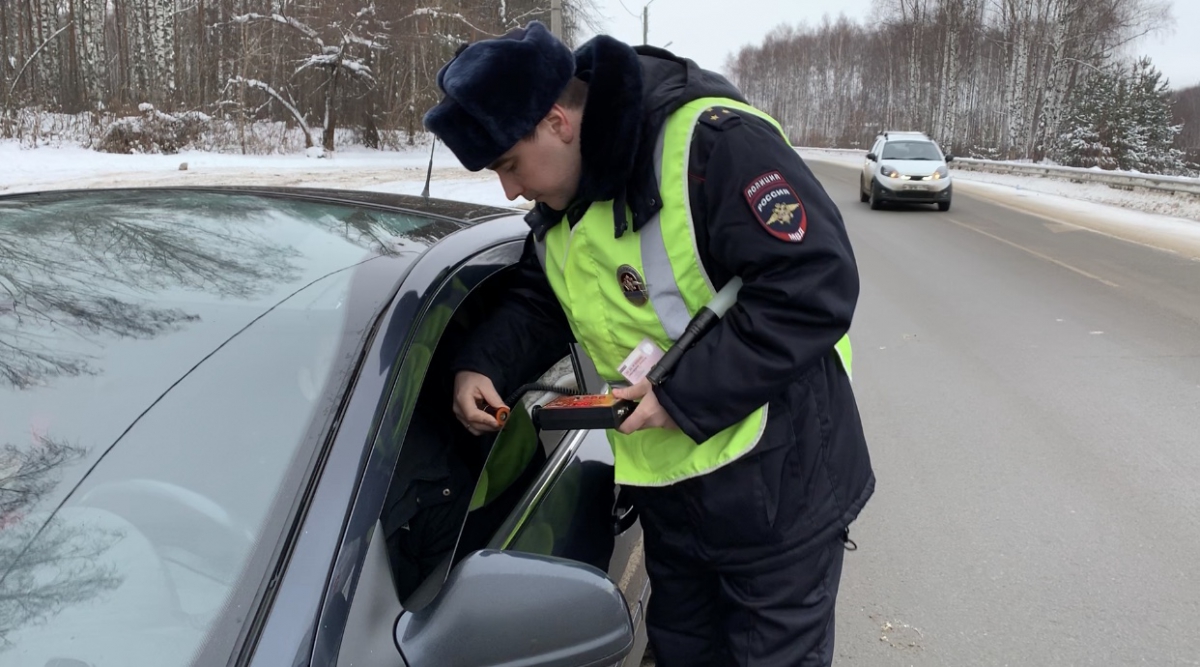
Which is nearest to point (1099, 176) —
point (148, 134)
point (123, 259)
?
point (123, 259)

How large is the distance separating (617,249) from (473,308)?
2.16 ft

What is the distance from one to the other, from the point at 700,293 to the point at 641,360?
16 cm

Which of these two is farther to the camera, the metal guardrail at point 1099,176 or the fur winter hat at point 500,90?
the metal guardrail at point 1099,176

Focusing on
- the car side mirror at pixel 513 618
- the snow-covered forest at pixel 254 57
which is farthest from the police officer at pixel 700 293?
the snow-covered forest at pixel 254 57

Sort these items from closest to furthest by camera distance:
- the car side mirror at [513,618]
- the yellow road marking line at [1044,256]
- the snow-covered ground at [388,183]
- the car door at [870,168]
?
the car side mirror at [513,618] < the yellow road marking line at [1044,256] < the snow-covered ground at [388,183] < the car door at [870,168]

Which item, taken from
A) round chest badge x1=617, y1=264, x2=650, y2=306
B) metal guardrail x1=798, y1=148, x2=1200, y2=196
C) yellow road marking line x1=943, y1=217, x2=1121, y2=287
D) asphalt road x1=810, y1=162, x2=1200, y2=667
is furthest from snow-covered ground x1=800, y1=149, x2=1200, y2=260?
round chest badge x1=617, y1=264, x2=650, y2=306

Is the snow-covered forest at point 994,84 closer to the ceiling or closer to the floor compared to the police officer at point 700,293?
closer to the ceiling

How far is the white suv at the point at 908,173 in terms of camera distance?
54.7 feet

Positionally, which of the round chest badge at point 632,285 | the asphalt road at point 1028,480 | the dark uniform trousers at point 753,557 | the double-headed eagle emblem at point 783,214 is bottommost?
the asphalt road at point 1028,480

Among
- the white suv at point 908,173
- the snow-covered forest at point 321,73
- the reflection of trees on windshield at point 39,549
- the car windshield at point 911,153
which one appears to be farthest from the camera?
the snow-covered forest at point 321,73

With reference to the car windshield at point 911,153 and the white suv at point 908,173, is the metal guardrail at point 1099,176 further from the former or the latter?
the car windshield at point 911,153

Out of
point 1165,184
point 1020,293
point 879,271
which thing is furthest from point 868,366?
point 1165,184

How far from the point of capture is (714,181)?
5.05 feet

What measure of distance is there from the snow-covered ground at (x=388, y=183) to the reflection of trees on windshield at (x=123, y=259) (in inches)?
399
